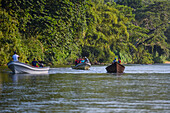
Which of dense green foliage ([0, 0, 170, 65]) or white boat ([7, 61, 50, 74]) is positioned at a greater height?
dense green foliage ([0, 0, 170, 65])

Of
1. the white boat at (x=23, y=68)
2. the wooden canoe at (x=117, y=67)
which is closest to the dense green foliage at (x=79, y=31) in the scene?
the white boat at (x=23, y=68)

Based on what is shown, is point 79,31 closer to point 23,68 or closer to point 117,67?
point 117,67

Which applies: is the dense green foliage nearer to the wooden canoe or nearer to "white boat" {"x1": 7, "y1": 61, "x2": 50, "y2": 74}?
"white boat" {"x1": 7, "y1": 61, "x2": 50, "y2": 74}

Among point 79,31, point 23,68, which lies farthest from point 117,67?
point 79,31

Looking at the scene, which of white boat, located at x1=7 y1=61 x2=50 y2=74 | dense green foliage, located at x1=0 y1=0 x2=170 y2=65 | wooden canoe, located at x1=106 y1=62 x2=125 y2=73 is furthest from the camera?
dense green foliage, located at x1=0 y1=0 x2=170 y2=65

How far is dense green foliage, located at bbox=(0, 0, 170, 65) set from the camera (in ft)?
144

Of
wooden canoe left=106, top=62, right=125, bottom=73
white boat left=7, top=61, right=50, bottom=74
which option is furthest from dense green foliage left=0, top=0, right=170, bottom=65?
wooden canoe left=106, top=62, right=125, bottom=73

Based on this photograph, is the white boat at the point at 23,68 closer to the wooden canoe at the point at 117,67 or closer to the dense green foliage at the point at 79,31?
the dense green foliage at the point at 79,31

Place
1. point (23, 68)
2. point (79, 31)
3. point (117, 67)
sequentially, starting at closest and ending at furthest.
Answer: point (23, 68) < point (117, 67) < point (79, 31)

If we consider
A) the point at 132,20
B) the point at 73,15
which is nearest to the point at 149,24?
the point at 132,20

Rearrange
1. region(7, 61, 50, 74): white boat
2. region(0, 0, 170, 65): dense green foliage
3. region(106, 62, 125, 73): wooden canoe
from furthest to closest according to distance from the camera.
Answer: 1. region(0, 0, 170, 65): dense green foliage
2. region(106, 62, 125, 73): wooden canoe
3. region(7, 61, 50, 74): white boat

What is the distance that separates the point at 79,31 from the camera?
176ft

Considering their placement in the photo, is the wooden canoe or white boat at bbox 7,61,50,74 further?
the wooden canoe

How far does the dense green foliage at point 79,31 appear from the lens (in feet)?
144
